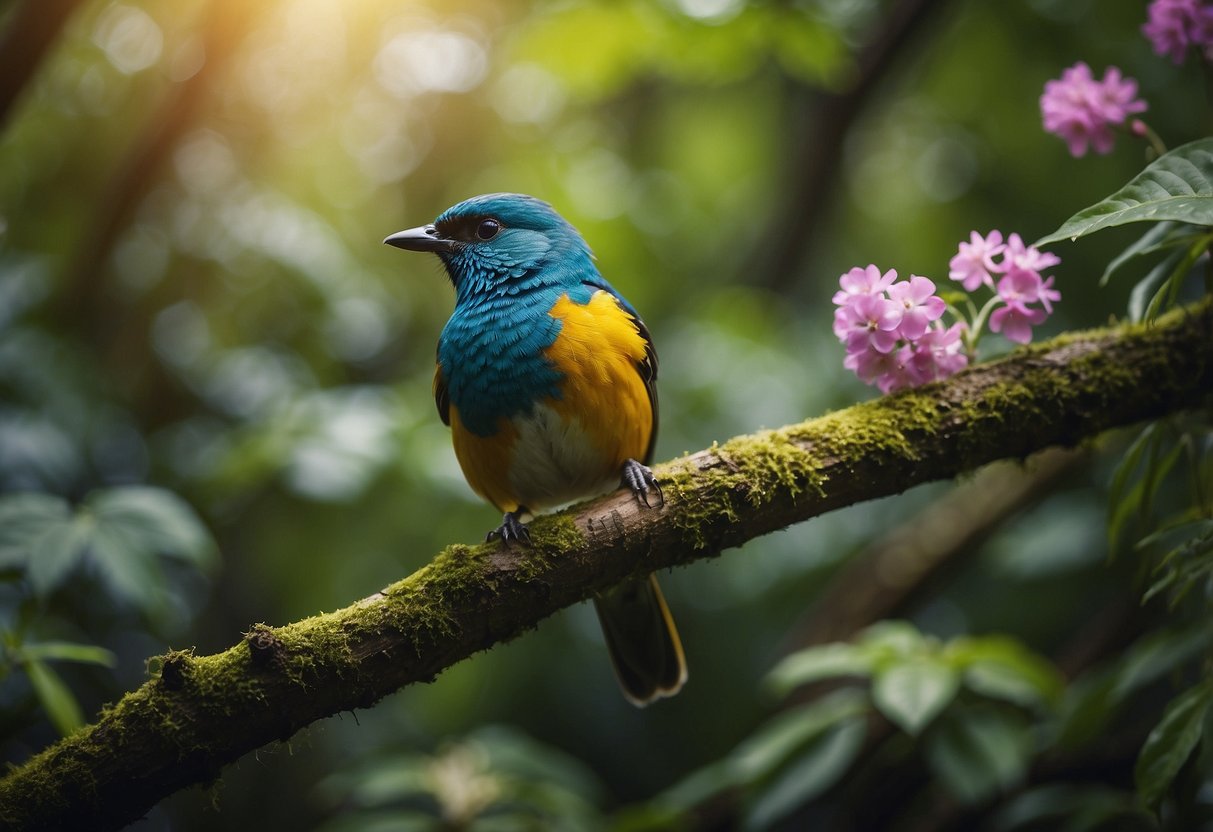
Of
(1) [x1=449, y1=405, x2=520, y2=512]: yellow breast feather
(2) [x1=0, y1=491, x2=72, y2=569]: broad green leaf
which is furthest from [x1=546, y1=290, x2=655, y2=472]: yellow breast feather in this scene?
(2) [x1=0, y1=491, x2=72, y2=569]: broad green leaf

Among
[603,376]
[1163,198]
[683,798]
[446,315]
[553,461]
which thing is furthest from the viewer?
[446,315]

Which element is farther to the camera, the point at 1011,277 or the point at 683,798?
the point at 683,798

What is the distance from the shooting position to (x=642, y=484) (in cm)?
236

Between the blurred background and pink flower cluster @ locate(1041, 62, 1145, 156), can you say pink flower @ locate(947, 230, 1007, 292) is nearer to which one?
pink flower cluster @ locate(1041, 62, 1145, 156)

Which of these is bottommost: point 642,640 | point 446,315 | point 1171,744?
point 1171,744

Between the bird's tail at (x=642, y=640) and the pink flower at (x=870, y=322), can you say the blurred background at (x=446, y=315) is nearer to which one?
the bird's tail at (x=642, y=640)

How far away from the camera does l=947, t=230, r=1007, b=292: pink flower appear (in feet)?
7.72

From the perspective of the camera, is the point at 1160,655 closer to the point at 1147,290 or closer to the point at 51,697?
the point at 1147,290

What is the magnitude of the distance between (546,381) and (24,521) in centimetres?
165

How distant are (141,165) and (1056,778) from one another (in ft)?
15.8

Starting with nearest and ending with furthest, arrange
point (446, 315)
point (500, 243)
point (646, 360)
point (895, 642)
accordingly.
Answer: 1. point (646, 360)
2. point (500, 243)
3. point (895, 642)
4. point (446, 315)

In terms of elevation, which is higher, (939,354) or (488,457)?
(488,457)

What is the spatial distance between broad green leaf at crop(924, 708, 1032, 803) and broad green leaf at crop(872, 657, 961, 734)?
344 millimetres

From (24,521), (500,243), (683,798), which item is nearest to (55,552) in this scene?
(24,521)
